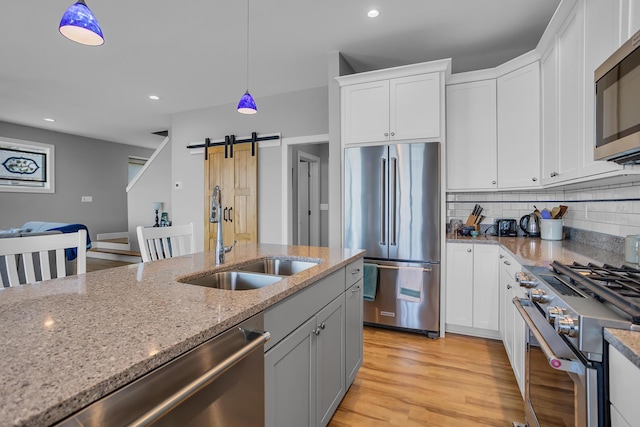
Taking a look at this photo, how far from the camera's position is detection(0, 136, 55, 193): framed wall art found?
6.12 metres

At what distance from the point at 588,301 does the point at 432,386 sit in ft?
4.57

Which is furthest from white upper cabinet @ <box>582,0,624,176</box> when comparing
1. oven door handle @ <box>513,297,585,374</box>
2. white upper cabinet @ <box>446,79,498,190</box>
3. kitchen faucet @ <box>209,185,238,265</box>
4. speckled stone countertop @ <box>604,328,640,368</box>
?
kitchen faucet @ <box>209,185,238,265</box>

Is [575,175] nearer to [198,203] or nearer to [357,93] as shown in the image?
[357,93]

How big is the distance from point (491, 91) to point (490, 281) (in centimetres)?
176

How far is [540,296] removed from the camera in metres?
1.29

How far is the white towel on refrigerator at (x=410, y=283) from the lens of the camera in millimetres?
2900

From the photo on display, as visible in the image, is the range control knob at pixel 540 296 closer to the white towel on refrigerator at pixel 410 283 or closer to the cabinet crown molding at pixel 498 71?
the white towel on refrigerator at pixel 410 283

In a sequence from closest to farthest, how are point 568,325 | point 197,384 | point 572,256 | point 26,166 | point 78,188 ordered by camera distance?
point 197,384 < point 568,325 < point 572,256 < point 26,166 < point 78,188

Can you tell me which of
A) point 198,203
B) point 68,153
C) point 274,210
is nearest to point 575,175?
point 274,210

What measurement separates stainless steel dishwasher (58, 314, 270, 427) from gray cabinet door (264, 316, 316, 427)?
0.10 meters

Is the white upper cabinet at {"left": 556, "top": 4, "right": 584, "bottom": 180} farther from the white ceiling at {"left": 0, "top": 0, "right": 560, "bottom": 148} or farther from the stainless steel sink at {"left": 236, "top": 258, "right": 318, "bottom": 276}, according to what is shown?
the stainless steel sink at {"left": 236, "top": 258, "right": 318, "bottom": 276}

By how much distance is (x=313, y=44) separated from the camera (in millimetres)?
3150

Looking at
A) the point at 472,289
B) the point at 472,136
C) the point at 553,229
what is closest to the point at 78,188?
the point at 472,136

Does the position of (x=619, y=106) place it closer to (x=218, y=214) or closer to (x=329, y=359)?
(x=329, y=359)
